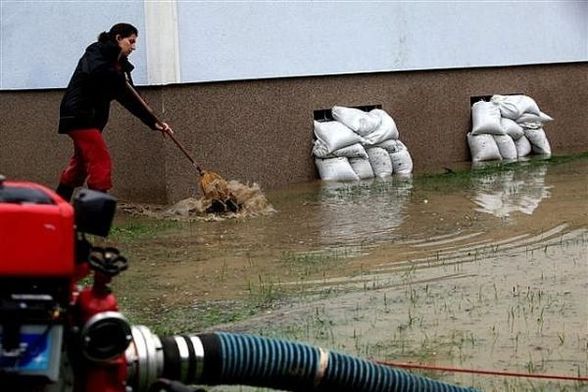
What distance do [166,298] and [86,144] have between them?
2.47 metres

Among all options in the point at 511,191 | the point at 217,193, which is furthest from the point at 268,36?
the point at 511,191

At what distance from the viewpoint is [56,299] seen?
304 cm

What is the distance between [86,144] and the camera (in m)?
8.73

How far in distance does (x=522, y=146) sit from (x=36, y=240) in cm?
1182

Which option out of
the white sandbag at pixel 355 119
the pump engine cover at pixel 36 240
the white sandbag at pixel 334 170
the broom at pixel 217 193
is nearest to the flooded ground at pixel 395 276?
the broom at pixel 217 193

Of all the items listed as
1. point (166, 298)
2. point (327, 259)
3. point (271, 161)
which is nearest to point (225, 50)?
point (271, 161)

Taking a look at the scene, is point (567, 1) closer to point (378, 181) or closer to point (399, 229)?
point (378, 181)

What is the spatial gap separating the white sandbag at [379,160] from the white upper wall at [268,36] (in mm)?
899

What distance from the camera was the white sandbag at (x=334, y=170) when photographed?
12.1 m

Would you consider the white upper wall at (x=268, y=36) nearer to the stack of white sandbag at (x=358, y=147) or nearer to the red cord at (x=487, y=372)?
the stack of white sandbag at (x=358, y=147)

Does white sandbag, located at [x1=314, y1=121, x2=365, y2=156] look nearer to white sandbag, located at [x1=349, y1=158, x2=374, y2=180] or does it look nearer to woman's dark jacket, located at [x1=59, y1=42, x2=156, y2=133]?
white sandbag, located at [x1=349, y1=158, x2=374, y2=180]

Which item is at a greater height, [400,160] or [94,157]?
[94,157]

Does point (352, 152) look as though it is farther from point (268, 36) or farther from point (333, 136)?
point (268, 36)

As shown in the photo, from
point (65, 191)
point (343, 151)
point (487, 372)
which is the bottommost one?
point (487, 372)
